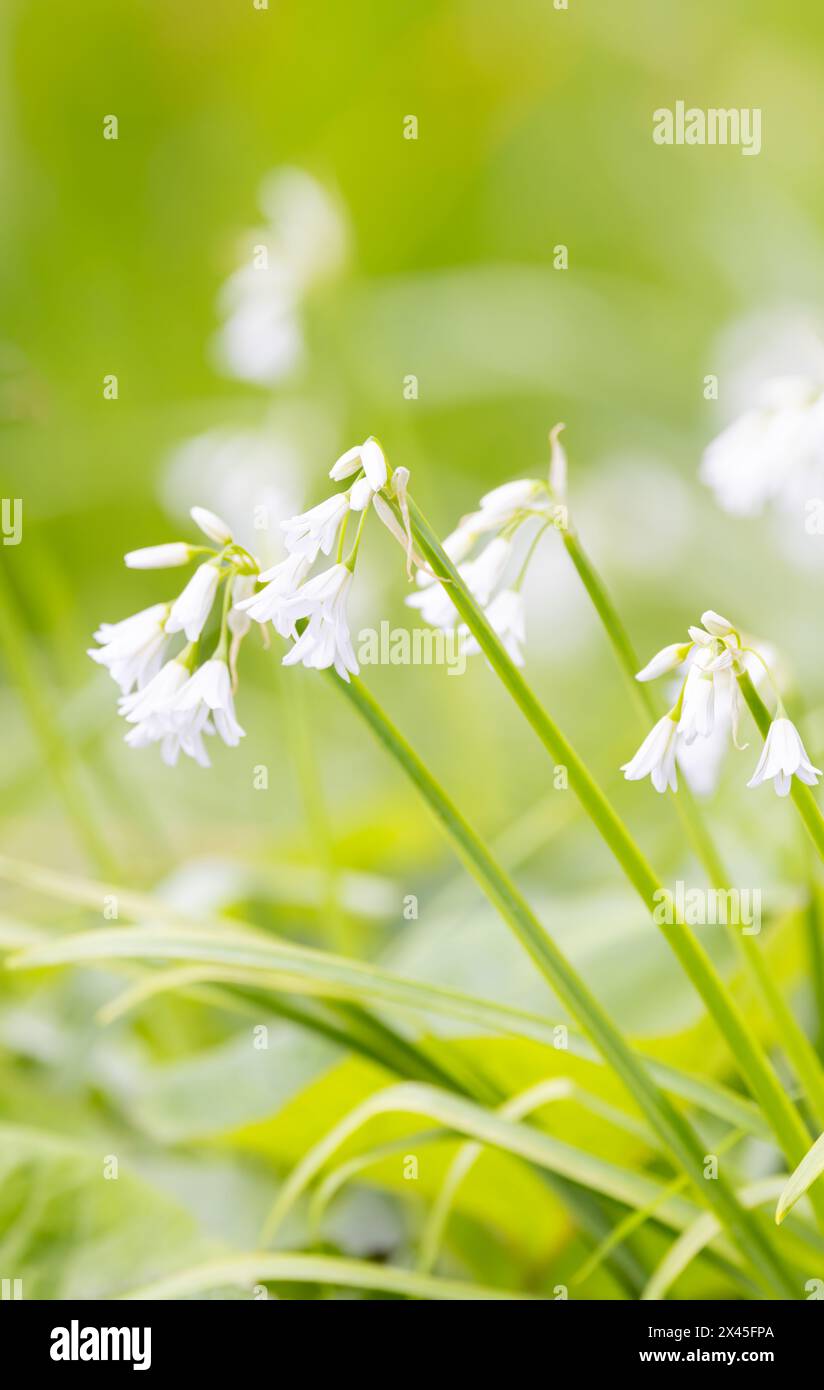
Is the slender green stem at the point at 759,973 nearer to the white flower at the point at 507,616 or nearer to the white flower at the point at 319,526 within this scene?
the white flower at the point at 507,616

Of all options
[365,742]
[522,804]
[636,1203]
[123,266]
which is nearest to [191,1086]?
[636,1203]

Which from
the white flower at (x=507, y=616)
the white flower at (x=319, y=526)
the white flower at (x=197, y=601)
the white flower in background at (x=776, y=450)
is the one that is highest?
the white flower in background at (x=776, y=450)

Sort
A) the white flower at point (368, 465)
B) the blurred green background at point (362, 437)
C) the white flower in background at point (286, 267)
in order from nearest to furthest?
the white flower at point (368, 465) → the blurred green background at point (362, 437) → the white flower in background at point (286, 267)

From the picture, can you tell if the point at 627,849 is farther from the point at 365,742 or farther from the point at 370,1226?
the point at 365,742

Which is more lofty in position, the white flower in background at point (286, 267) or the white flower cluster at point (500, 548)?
the white flower in background at point (286, 267)

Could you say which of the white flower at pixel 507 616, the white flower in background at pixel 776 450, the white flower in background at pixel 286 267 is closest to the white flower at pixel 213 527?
the white flower at pixel 507 616
